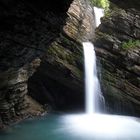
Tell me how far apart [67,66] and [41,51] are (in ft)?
32.8

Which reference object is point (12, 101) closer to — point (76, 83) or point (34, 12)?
point (76, 83)

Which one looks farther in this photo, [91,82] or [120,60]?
[91,82]

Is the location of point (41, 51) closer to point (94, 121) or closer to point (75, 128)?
point (75, 128)

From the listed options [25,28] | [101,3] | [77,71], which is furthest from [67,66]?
[25,28]

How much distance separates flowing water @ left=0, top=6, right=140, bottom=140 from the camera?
70.4ft

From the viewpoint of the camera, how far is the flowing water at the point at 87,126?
21.5 m

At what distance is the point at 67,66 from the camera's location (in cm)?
2688

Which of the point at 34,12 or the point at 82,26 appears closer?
the point at 34,12

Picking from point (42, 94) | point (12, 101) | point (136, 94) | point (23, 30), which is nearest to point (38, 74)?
point (42, 94)

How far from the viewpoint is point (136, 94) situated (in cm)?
2584

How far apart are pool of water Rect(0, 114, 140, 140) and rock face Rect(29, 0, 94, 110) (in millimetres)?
2621

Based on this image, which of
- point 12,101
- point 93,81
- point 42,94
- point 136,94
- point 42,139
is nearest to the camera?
point 42,139

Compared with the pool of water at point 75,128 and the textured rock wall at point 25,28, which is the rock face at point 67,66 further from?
the textured rock wall at point 25,28

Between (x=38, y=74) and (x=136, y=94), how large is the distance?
848cm
